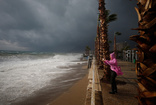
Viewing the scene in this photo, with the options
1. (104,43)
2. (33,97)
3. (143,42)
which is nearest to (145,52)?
(143,42)

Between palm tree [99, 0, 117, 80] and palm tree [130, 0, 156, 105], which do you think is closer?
palm tree [130, 0, 156, 105]

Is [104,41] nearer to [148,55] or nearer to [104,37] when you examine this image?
[104,37]

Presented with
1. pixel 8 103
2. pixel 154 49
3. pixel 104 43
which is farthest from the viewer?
pixel 104 43

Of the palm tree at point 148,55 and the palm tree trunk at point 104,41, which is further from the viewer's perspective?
the palm tree trunk at point 104,41

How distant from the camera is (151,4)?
0.82m

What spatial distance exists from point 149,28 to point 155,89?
571 millimetres

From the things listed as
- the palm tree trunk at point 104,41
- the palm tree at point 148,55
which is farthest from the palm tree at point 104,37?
the palm tree at point 148,55

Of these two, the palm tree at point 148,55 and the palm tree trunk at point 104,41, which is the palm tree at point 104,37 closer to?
the palm tree trunk at point 104,41

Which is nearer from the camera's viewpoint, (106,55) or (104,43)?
(106,55)

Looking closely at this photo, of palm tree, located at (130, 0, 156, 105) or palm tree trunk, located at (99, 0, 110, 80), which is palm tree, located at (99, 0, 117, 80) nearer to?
palm tree trunk, located at (99, 0, 110, 80)

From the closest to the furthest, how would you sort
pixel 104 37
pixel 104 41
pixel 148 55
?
pixel 148 55 → pixel 104 41 → pixel 104 37

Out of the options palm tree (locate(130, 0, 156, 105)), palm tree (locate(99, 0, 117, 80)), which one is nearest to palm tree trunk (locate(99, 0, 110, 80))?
palm tree (locate(99, 0, 117, 80))

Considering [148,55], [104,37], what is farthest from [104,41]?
[148,55]

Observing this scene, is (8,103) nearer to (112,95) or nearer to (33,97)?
(33,97)
